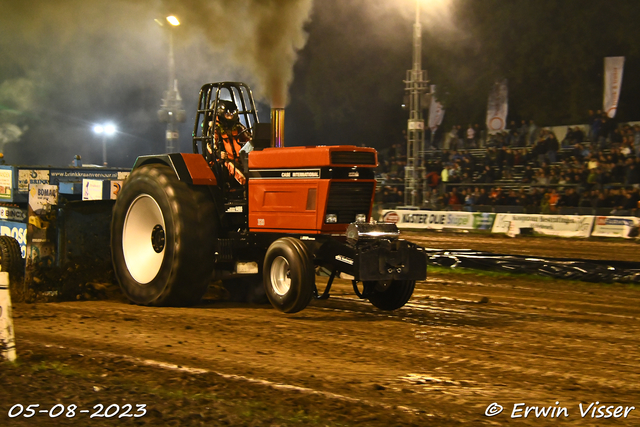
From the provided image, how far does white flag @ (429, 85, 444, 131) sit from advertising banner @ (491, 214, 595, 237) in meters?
10.2

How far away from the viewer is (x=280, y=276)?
7641mm

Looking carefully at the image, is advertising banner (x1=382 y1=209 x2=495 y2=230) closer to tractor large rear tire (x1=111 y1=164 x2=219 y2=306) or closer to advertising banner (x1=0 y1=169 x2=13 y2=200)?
advertising banner (x1=0 y1=169 x2=13 y2=200)

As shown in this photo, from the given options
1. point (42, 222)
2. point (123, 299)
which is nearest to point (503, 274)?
point (123, 299)

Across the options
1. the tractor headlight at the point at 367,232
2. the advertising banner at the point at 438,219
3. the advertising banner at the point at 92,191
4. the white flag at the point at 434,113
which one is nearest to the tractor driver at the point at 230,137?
the tractor headlight at the point at 367,232

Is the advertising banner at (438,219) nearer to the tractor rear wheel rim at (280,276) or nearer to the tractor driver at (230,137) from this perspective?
the tractor driver at (230,137)

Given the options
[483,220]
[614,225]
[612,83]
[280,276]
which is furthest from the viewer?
[612,83]

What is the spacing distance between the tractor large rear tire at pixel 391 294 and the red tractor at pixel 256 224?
1 cm

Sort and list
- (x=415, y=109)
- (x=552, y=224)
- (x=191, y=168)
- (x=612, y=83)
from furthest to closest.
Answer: (x=612, y=83), (x=415, y=109), (x=552, y=224), (x=191, y=168)

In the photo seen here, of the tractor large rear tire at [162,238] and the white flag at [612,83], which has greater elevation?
the white flag at [612,83]

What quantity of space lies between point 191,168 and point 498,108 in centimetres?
2184

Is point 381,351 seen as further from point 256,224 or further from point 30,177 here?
point 30,177

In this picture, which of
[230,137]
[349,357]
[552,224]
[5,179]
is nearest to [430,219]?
[552,224]

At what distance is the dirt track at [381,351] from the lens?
4613 millimetres

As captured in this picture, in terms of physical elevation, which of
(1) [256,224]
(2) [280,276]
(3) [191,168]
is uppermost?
(3) [191,168]
